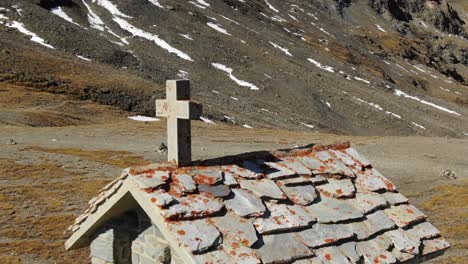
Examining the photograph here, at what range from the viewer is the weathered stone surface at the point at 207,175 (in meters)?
7.49

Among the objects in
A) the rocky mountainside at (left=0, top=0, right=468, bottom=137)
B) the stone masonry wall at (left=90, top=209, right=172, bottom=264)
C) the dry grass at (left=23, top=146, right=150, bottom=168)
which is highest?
the stone masonry wall at (left=90, top=209, right=172, bottom=264)

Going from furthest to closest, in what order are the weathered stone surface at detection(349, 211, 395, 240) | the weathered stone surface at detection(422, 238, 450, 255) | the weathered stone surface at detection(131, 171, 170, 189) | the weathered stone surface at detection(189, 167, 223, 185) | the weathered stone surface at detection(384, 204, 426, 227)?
1. the weathered stone surface at detection(384, 204, 426, 227)
2. the weathered stone surface at detection(422, 238, 450, 255)
3. the weathered stone surface at detection(349, 211, 395, 240)
4. the weathered stone surface at detection(189, 167, 223, 185)
5. the weathered stone surface at detection(131, 171, 170, 189)

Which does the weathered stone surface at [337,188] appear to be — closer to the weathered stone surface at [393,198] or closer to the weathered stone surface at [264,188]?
the weathered stone surface at [393,198]

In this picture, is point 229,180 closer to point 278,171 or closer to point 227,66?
point 278,171

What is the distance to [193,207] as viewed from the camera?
701 cm

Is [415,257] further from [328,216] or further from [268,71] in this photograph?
[268,71]

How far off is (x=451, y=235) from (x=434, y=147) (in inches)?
608

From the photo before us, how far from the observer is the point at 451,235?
17406 mm

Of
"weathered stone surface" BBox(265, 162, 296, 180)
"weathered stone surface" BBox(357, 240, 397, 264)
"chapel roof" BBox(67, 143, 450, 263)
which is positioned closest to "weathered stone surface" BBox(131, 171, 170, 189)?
"chapel roof" BBox(67, 143, 450, 263)

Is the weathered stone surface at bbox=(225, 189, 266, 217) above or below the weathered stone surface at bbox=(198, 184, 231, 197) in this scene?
below

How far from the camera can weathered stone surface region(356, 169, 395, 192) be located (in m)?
9.10

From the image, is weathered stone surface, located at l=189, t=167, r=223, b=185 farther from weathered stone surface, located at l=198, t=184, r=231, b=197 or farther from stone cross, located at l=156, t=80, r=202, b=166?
stone cross, located at l=156, t=80, r=202, b=166

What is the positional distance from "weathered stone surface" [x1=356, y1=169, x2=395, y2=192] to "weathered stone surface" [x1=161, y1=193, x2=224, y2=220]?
2.89 metres

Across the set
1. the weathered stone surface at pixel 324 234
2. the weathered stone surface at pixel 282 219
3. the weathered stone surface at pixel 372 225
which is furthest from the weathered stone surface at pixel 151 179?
the weathered stone surface at pixel 372 225
